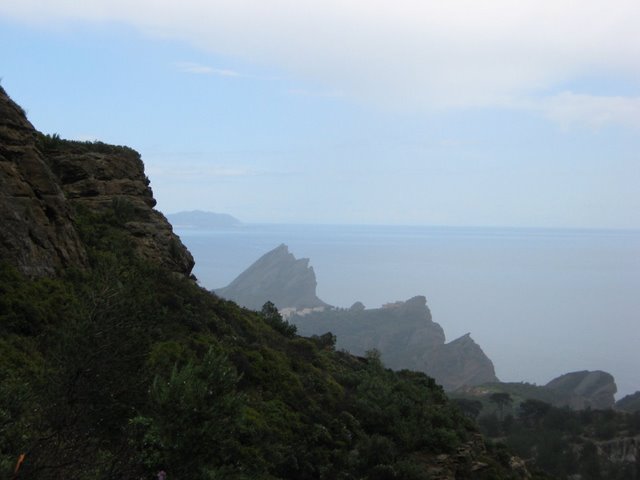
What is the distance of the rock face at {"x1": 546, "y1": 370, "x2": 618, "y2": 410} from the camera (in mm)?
103750

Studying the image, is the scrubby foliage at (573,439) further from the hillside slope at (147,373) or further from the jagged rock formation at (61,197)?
the jagged rock formation at (61,197)

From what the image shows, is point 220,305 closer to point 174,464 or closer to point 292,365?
point 292,365

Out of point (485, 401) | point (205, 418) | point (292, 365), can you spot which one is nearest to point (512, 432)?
point (485, 401)

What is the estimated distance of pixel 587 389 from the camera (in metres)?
114

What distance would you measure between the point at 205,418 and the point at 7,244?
8422 mm

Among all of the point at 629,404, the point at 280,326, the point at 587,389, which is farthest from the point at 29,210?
the point at 587,389

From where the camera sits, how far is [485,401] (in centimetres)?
8744

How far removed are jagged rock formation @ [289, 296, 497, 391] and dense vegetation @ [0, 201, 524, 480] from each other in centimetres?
12165

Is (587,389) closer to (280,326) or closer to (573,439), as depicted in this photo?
(573,439)

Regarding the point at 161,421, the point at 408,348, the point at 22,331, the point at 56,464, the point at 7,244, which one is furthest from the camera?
the point at 408,348

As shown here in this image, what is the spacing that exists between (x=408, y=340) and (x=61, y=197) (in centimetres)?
15265

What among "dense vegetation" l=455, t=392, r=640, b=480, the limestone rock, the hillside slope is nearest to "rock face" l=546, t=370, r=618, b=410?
the limestone rock

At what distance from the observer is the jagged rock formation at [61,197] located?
14578 mm

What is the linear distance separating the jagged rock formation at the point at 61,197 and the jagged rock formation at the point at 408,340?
400 ft
